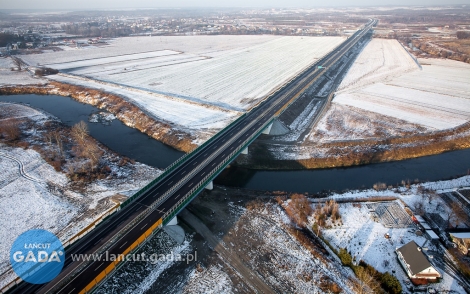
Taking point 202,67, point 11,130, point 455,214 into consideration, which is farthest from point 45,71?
point 455,214

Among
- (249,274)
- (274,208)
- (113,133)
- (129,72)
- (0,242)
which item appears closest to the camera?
(249,274)

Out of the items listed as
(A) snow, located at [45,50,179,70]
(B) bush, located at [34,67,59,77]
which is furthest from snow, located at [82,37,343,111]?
(A) snow, located at [45,50,179,70]

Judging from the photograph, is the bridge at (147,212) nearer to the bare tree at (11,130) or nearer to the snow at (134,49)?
the bare tree at (11,130)

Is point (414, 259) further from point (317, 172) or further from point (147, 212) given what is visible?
point (147, 212)

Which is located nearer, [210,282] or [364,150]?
[210,282]

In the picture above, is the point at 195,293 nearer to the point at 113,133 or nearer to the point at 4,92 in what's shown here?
the point at 113,133

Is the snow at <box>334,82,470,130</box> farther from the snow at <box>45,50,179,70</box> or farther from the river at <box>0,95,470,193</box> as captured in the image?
the snow at <box>45,50,179,70</box>

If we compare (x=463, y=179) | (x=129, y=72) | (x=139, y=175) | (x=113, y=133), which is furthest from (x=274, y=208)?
(x=129, y=72)
